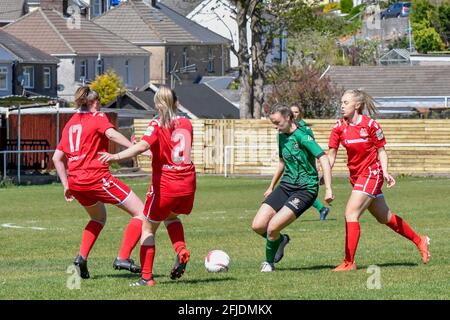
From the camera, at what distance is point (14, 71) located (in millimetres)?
79750

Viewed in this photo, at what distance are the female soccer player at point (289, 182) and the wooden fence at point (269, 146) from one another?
32.7 meters

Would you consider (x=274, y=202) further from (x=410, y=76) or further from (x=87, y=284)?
(x=410, y=76)

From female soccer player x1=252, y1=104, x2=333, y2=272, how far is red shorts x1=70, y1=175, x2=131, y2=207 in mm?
1729

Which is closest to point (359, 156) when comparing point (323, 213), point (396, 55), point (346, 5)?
point (323, 213)

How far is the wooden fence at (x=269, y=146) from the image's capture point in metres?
48.0

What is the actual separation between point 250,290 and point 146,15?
90.8 m

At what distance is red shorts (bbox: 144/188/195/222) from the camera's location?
38.8 ft

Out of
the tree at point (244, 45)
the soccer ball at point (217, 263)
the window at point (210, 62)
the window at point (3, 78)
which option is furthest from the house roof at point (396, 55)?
the soccer ball at point (217, 263)

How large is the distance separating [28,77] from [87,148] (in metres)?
70.7

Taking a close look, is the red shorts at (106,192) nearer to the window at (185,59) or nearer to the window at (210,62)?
the window at (185,59)

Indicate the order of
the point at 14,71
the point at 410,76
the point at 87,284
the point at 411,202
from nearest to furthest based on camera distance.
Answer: the point at 87,284
the point at 411,202
the point at 410,76
the point at 14,71

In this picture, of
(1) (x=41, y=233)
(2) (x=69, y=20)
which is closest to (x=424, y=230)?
(1) (x=41, y=233)

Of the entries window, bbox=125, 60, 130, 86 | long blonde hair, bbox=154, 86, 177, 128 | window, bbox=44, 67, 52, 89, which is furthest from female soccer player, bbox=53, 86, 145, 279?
window, bbox=125, 60, 130, 86

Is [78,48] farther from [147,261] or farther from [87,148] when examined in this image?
[147,261]
